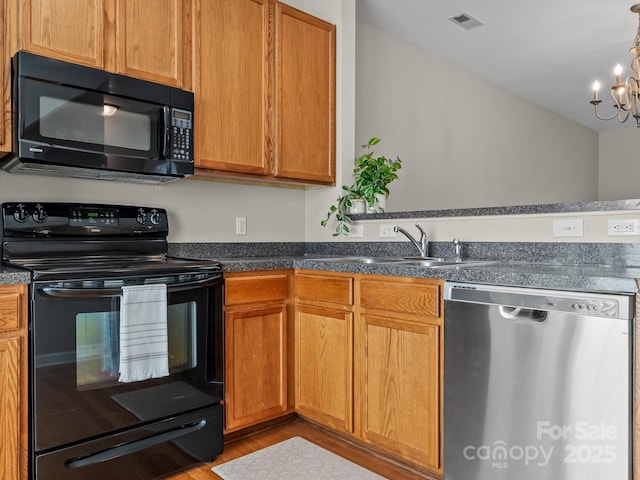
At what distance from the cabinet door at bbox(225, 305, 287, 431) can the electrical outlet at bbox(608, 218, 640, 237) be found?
1551mm

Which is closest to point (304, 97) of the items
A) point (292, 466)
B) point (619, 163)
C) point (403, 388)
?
point (403, 388)

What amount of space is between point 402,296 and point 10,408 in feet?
4.98

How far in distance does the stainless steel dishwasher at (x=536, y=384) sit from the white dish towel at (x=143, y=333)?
3.76 ft

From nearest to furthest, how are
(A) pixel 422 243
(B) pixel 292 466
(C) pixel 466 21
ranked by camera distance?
(B) pixel 292 466, (A) pixel 422 243, (C) pixel 466 21

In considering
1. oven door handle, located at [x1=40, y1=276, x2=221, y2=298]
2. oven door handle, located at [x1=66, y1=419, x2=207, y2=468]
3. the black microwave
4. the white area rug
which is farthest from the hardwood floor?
the black microwave

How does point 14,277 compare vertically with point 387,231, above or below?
below

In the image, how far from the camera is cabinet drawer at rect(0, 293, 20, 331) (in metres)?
1.64

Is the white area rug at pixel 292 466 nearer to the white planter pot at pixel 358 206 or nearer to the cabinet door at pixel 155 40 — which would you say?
the white planter pot at pixel 358 206

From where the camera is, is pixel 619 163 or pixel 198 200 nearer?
pixel 198 200

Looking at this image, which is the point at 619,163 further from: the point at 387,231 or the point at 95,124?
the point at 95,124

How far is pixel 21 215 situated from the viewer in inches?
81.9

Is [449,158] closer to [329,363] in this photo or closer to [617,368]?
[329,363]

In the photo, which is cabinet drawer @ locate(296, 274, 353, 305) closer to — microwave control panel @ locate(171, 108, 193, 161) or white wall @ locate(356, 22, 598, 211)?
microwave control panel @ locate(171, 108, 193, 161)

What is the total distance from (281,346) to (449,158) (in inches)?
97.4
